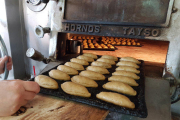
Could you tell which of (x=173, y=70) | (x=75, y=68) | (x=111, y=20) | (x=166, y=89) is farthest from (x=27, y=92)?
(x=173, y=70)

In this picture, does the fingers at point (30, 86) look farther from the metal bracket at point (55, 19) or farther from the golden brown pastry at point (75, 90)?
the metal bracket at point (55, 19)

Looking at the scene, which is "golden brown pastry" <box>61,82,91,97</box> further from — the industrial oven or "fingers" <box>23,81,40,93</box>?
the industrial oven

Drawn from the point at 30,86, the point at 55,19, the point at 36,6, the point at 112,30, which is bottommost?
the point at 30,86

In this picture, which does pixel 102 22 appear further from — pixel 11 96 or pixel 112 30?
pixel 11 96

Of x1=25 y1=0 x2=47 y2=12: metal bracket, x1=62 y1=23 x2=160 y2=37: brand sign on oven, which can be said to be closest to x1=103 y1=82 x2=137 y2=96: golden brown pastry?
x1=62 y1=23 x2=160 y2=37: brand sign on oven

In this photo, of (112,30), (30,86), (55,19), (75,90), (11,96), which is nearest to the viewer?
(11,96)

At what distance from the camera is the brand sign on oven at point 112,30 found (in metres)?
1.39

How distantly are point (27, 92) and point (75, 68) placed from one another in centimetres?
73

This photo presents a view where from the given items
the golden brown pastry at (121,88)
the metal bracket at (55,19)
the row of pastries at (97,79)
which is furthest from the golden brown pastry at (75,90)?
the metal bracket at (55,19)

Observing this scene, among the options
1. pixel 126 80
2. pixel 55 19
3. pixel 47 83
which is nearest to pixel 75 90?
pixel 47 83

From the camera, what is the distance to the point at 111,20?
1555 millimetres

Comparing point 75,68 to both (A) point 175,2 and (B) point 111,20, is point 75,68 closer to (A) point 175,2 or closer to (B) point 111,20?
(B) point 111,20

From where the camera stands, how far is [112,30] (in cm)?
155

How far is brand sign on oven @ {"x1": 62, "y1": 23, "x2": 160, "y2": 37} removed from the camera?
1.39 m
